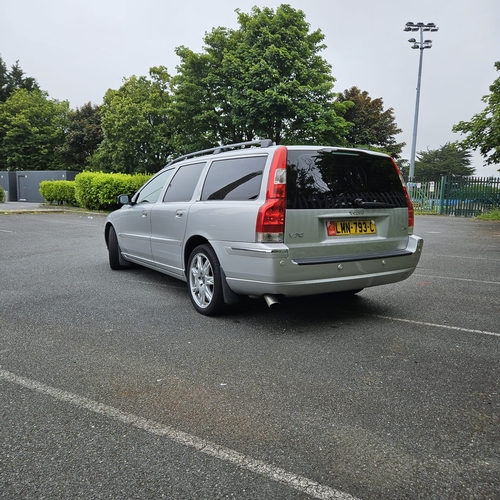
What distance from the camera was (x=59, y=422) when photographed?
264 cm

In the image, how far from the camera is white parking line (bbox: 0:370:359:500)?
2078 mm

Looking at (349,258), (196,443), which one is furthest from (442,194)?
(196,443)

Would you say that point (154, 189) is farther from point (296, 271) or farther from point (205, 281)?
point (296, 271)

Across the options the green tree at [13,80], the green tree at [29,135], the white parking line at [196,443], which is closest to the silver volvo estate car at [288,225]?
the white parking line at [196,443]

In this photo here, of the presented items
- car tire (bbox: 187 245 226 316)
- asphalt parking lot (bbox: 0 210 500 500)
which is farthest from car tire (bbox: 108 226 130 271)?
car tire (bbox: 187 245 226 316)

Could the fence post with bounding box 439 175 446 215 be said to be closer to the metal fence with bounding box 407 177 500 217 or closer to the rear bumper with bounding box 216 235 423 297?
the metal fence with bounding box 407 177 500 217

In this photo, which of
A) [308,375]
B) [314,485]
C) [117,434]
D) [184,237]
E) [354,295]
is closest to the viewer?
[314,485]

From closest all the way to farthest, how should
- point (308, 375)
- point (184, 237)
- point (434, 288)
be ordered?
point (308, 375) → point (184, 237) → point (434, 288)

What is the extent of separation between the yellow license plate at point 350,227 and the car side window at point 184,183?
178 centimetres

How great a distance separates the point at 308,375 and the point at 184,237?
2.45 meters

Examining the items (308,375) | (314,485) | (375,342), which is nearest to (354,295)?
(375,342)

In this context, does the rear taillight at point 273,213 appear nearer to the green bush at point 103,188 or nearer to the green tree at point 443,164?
the green bush at point 103,188

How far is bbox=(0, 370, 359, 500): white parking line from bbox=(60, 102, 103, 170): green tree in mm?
47669

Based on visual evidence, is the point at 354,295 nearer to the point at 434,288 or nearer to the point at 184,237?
the point at 434,288
